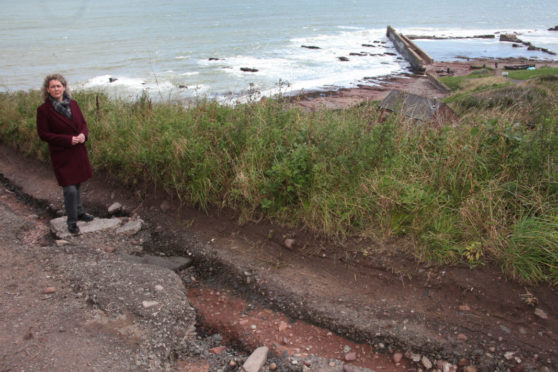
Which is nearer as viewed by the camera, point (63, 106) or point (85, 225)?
point (63, 106)

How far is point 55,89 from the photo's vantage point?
4664mm

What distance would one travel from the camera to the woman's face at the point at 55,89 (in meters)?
4.65

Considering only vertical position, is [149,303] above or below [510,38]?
below

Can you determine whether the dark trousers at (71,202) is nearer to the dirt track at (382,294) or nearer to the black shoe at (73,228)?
the black shoe at (73,228)

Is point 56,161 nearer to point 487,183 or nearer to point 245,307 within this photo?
point 245,307

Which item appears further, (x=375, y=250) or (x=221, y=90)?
(x=221, y=90)

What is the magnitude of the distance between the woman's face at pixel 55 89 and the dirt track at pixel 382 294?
1977mm

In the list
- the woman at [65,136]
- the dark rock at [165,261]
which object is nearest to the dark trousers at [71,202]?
the woman at [65,136]

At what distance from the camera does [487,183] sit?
4480 mm

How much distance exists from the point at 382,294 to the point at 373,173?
146cm

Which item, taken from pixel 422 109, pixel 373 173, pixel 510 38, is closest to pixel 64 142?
pixel 373 173

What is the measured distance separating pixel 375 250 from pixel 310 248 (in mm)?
683

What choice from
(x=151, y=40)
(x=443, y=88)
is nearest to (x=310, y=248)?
(x=443, y=88)

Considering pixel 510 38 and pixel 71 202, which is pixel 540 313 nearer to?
pixel 71 202
